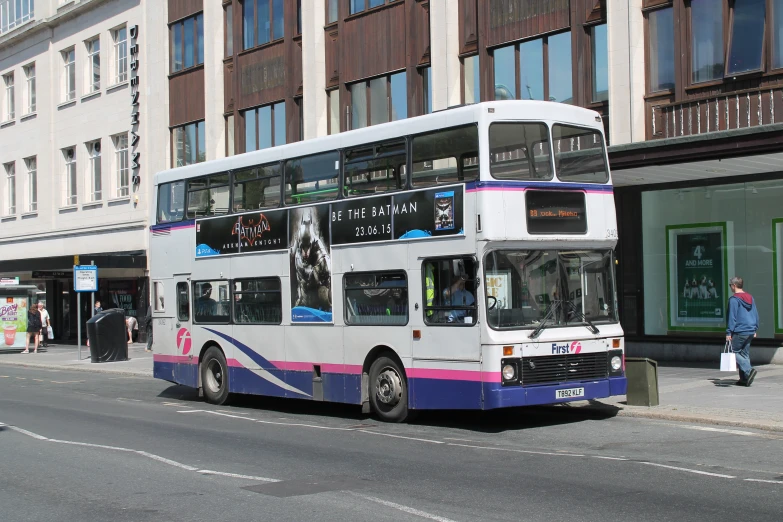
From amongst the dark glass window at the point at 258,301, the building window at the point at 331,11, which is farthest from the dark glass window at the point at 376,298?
the building window at the point at 331,11

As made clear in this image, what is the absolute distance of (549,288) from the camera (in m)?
12.6

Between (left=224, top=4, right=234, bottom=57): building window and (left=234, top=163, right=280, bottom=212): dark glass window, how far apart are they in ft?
59.0

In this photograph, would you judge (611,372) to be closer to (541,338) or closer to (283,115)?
(541,338)

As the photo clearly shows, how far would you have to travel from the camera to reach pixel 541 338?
12.4m

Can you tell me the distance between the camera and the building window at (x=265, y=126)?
102 feet

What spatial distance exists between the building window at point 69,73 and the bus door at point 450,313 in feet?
111

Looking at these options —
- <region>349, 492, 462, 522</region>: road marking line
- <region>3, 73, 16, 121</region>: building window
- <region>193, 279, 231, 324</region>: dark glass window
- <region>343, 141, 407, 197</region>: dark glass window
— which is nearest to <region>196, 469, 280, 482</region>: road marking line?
<region>349, 492, 462, 522</region>: road marking line

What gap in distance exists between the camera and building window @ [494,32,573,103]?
72.6 feet

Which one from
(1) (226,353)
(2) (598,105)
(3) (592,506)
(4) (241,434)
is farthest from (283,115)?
(3) (592,506)

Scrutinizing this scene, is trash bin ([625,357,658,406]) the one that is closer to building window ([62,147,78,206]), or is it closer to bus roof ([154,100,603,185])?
bus roof ([154,100,603,185])

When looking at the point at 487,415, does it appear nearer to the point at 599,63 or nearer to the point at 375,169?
the point at 375,169

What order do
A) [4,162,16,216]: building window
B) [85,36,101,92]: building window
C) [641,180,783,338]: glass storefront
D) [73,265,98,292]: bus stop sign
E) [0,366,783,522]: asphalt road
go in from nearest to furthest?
[0,366,783,522]: asphalt road, [641,180,783,338]: glass storefront, [73,265,98,292]: bus stop sign, [85,36,101,92]: building window, [4,162,16,216]: building window

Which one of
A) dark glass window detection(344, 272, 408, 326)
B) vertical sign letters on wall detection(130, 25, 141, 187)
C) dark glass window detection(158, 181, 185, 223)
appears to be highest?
vertical sign letters on wall detection(130, 25, 141, 187)

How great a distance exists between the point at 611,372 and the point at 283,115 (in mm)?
20003
